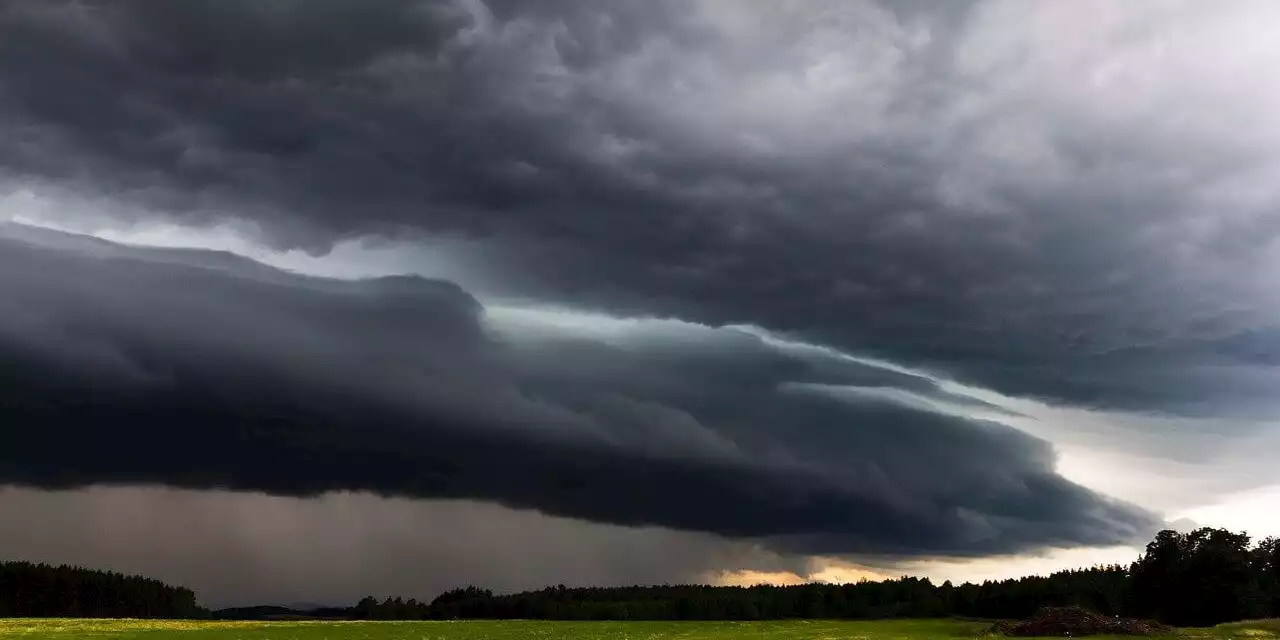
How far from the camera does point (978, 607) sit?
193750 mm

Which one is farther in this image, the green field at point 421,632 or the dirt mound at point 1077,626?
the dirt mound at point 1077,626

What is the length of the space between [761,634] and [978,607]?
9765 cm

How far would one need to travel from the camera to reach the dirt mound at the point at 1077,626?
10431cm

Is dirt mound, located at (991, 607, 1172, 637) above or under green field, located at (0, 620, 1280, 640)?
above

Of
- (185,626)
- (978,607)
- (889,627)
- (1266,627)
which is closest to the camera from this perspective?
(1266,627)

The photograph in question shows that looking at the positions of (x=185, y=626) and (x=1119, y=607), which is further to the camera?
(x=1119, y=607)

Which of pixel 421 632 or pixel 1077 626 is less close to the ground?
pixel 1077 626

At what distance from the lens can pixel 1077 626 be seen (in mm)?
107125

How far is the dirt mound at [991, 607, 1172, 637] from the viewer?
4107 inches

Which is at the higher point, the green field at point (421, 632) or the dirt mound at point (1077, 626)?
the dirt mound at point (1077, 626)

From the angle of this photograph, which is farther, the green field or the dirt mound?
the dirt mound

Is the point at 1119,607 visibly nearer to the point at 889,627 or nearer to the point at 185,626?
the point at 889,627

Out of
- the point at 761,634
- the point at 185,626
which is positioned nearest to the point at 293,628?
the point at 185,626

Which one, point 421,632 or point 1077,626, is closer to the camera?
point 1077,626
